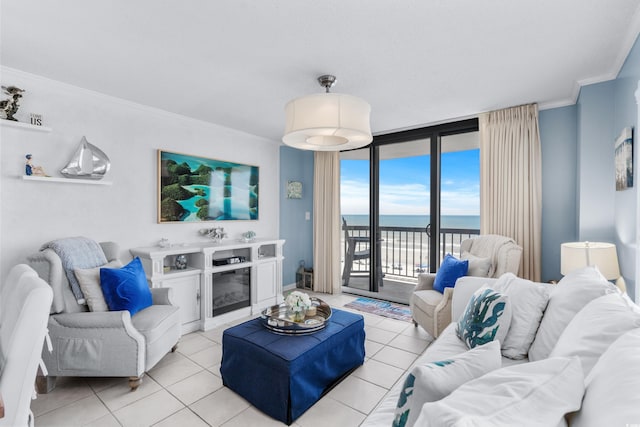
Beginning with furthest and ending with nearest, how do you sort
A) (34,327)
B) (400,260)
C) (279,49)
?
1. (400,260)
2. (279,49)
3. (34,327)

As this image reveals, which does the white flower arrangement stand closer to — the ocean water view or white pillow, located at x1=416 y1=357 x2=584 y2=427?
white pillow, located at x1=416 y1=357 x2=584 y2=427

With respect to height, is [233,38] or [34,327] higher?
[233,38]

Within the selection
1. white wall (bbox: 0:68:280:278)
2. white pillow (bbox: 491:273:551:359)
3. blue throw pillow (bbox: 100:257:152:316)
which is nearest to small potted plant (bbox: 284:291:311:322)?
blue throw pillow (bbox: 100:257:152:316)

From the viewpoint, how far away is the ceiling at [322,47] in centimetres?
177

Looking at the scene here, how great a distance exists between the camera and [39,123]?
2.62 m

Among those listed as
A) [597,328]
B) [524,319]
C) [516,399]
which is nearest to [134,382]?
[516,399]

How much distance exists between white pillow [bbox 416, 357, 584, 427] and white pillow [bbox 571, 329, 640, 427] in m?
0.03

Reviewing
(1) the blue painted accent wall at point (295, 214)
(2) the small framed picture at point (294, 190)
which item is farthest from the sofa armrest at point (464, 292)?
(2) the small framed picture at point (294, 190)

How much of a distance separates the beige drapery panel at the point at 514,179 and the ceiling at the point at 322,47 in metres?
0.30

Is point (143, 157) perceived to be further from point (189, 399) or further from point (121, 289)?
point (189, 399)

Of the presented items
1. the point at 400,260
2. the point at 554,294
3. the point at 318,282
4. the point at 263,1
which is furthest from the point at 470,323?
the point at 400,260

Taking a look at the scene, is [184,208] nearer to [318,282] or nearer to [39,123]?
[39,123]

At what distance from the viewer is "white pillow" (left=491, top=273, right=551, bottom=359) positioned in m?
1.63

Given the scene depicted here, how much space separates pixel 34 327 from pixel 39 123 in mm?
2283
